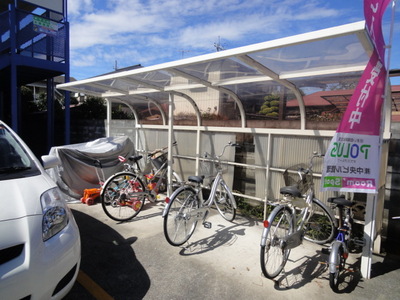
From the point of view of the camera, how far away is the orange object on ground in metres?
5.25

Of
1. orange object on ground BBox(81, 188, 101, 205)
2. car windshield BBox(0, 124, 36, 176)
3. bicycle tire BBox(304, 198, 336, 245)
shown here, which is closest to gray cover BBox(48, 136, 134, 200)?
orange object on ground BBox(81, 188, 101, 205)

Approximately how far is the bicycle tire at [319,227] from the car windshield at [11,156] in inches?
137

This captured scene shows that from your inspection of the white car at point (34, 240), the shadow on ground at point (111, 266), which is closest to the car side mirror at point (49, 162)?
the white car at point (34, 240)

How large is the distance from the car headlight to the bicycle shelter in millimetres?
2167

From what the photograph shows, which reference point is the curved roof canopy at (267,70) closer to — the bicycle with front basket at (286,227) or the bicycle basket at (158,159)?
the bicycle basket at (158,159)

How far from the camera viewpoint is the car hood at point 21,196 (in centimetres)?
195

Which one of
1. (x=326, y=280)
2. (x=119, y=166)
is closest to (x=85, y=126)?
(x=119, y=166)

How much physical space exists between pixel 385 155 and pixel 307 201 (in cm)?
113

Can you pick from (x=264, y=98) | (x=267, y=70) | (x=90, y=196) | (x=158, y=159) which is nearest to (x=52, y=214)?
(x=267, y=70)

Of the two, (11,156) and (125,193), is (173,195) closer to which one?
(125,193)

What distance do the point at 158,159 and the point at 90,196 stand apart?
1.51 m

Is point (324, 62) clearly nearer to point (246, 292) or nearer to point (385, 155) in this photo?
point (385, 155)

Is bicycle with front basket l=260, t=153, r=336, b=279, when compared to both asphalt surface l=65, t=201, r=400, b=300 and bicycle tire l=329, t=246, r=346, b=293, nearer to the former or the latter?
asphalt surface l=65, t=201, r=400, b=300

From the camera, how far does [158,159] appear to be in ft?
18.2
